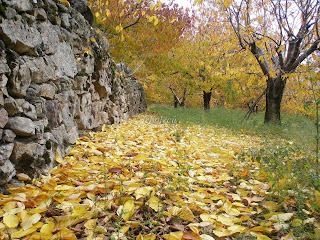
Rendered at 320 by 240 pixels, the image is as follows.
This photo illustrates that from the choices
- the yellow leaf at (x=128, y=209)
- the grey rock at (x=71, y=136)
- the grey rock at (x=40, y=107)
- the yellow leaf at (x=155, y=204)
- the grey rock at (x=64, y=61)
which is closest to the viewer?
the yellow leaf at (x=128, y=209)

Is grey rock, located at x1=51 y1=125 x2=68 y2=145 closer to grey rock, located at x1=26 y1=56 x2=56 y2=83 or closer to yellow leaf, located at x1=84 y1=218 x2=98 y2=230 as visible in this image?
grey rock, located at x1=26 y1=56 x2=56 y2=83

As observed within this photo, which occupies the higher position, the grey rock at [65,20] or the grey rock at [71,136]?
the grey rock at [65,20]

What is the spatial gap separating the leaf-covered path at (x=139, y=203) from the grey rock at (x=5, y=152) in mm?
219

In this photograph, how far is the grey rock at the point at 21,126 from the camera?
5.72 feet

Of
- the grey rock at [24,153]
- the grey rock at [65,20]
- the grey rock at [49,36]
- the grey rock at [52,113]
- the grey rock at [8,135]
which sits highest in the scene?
the grey rock at [65,20]

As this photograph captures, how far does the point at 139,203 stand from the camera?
5.22 feet

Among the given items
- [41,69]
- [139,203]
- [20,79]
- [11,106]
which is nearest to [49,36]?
[41,69]

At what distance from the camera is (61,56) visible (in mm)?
2619

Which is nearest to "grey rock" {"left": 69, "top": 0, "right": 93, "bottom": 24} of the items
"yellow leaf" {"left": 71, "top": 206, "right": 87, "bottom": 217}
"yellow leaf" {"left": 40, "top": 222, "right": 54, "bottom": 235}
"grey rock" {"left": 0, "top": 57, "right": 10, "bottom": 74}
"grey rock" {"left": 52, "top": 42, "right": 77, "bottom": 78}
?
"grey rock" {"left": 52, "top": 42, "right": 77, "bottom": 78}

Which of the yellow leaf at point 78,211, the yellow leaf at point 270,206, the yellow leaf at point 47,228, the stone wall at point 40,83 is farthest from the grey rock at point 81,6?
the yellow leaf at point 270,206

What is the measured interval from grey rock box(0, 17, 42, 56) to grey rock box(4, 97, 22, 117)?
0.44 m

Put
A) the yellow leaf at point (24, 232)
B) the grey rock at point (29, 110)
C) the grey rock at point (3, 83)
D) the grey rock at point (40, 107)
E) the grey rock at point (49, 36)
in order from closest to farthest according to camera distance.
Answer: the yellow leaf at point (24, 232), the grey rock at point (3, 83), the grey rock at point (29, 110), the grey rock at point (40, 107), the grey rock at point (49, 36)

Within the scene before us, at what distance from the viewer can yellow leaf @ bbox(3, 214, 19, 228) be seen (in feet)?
4.25

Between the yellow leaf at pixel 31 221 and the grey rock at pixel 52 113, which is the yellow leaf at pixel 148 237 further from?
the grey rock at pixel 52 113
